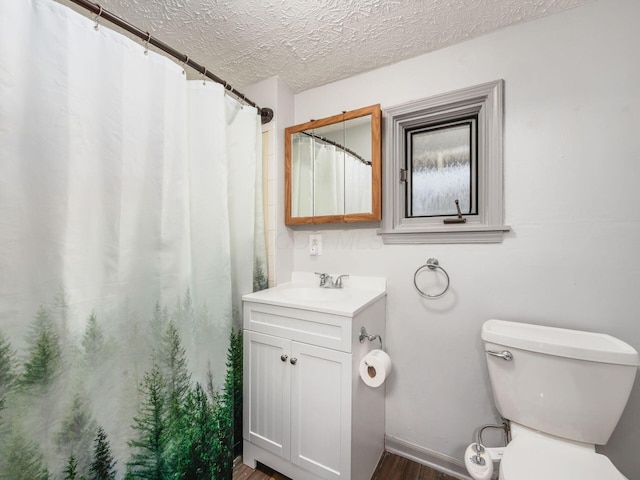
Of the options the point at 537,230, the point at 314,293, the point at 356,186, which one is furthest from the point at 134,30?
the point at 537,230

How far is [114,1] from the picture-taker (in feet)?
3.70

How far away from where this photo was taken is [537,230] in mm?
1210

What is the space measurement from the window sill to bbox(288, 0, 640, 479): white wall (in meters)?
0.04

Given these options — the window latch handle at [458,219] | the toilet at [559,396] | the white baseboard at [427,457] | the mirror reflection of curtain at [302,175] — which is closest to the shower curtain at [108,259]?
the mirror reflection of curtain at [302,175]

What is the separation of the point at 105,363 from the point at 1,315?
331 mm

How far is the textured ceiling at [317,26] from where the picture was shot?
3.75 feet

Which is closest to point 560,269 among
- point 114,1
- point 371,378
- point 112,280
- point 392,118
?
point 371,378

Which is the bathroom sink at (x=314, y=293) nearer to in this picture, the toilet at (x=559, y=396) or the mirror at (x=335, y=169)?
the mirror at (x=335, y=169)

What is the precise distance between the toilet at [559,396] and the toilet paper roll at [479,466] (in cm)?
12

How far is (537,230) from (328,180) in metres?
1.11

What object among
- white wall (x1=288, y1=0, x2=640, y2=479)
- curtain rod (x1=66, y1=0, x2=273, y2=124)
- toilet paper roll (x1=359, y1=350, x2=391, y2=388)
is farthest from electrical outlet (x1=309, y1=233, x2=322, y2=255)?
curtain rod (x1=66, y1=0, x2=273, y2=124)

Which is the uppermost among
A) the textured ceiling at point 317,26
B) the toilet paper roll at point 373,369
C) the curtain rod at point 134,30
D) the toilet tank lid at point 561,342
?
the textured ceiling at point 317,26

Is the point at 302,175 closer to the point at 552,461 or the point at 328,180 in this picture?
the point at 328,180

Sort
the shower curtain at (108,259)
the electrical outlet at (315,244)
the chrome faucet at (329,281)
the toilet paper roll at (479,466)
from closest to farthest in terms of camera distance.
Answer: the shower curtain at (108,259) → the toilet paper roll at (479,466) → the chrome faucet at (329,281) → the electrical outlet at (315,244)
